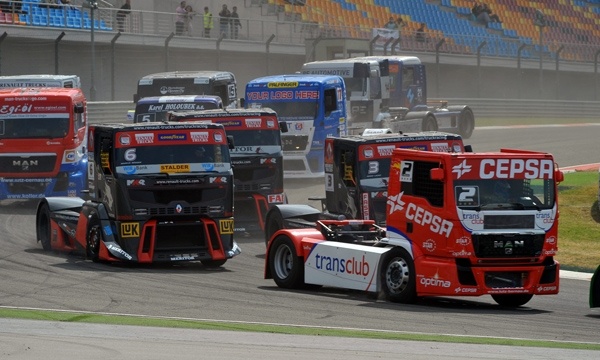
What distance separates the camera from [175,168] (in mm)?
17625

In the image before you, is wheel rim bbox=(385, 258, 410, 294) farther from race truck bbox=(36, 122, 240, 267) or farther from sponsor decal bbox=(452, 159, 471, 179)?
race truck bbox=(36, 122, 240, 267)

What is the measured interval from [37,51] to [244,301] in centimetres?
2406

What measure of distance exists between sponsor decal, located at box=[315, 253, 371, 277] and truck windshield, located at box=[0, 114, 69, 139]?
39.7 feet

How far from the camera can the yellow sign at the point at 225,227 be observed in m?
17.7

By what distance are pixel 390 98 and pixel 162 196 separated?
20.9 meters

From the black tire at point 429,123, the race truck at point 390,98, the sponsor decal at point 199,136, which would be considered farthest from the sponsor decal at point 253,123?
the black tire at point 429,123

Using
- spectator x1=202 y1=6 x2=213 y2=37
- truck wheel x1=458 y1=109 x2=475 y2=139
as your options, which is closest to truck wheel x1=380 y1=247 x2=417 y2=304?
truck wheel x1=458 y1=109 x2=475 y2=139

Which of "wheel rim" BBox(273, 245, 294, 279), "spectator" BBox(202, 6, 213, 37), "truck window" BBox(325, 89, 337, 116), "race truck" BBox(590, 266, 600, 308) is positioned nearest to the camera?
"race truck" BBox(590, 266, 600, 308)

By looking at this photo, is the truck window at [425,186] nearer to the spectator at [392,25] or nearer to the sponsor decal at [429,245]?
the sponsor decal at [429,245]

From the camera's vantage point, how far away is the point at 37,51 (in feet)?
120

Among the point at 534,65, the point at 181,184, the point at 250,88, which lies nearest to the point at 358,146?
the point at 181,184

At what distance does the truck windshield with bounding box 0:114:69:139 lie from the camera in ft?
84.5

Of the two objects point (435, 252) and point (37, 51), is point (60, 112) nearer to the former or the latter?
point (37, 51)

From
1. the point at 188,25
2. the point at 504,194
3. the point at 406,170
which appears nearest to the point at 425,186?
the point at 406,170
